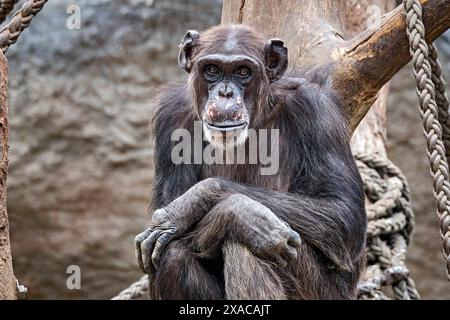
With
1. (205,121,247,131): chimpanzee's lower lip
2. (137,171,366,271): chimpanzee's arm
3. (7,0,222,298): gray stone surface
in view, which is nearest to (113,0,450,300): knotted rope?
(137,171,366,271): chimpanzee's arm

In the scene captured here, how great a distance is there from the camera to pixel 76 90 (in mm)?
10227

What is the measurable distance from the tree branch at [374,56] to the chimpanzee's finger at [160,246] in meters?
1.66

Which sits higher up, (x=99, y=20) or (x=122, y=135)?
(x=99, y=20)

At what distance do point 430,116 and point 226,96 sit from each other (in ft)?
4.03

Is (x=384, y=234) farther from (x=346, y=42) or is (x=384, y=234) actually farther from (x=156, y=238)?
(x=156, y=238)

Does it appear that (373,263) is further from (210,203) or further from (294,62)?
(210,203)

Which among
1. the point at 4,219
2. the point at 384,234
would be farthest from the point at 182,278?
the point at 384,234

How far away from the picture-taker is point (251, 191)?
16.1 ft

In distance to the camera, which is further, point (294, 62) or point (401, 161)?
point (401, 161)

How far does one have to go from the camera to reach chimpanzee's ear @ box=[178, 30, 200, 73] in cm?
537

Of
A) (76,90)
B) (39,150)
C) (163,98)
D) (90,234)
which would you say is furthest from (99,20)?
(163,98)

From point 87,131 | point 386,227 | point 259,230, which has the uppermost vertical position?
point 87,131

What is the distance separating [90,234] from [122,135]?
131 centimetres
